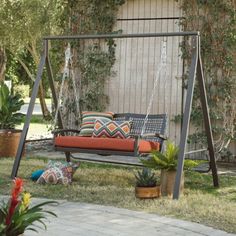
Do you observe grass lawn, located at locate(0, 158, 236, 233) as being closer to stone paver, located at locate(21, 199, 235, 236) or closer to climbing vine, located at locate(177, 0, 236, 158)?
stone paver, located at locate(21, 199, 235, 236)

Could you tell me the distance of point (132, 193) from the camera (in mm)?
5828

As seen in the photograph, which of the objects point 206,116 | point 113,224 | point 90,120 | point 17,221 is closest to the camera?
point 17,221

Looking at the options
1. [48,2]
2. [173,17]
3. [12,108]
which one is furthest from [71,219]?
[48,2]

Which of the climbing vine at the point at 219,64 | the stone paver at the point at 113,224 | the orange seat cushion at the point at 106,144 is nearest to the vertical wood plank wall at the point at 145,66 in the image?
the climbing vine at the point at 219,64

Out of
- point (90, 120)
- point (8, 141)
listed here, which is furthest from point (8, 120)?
point (90, 120)

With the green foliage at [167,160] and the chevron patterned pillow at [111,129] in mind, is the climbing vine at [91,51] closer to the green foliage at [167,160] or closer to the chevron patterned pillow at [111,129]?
the chevron patterned pillow at [111,129]

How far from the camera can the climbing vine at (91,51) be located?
9375 millimetres

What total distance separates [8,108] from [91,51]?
1.93 m

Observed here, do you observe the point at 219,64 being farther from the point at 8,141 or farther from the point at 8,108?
the point at 8,141

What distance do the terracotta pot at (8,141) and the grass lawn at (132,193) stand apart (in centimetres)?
75

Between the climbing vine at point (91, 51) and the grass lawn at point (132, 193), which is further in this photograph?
the climbing vine at point (91, 51)

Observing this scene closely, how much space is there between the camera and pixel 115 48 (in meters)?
9.31

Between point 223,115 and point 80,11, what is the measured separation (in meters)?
3.25

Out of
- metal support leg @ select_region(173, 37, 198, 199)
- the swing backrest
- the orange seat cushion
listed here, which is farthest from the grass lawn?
the swing backrest
